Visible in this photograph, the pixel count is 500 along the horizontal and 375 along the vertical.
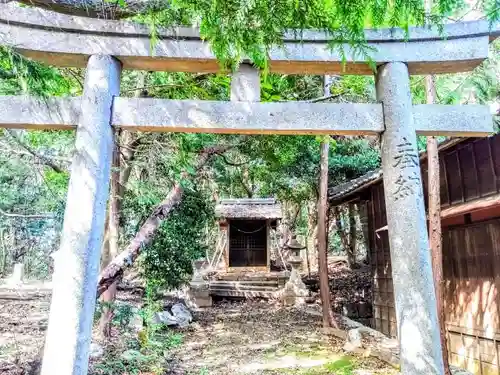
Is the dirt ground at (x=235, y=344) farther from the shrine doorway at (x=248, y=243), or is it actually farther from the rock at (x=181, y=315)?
the shrine doorway at (x=248, y=243)

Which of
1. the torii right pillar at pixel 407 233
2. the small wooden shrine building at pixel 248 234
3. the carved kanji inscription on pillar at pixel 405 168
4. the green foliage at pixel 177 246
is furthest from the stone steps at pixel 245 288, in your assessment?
the carved kanji inscription on pillar at pixel 405 168

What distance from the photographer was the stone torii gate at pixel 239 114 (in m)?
2.99

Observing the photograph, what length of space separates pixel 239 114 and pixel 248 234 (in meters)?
14.1

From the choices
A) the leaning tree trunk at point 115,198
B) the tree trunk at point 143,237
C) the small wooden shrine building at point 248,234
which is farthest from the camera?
the small wooden shrine building at point 248,234

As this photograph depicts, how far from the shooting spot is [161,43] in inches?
133

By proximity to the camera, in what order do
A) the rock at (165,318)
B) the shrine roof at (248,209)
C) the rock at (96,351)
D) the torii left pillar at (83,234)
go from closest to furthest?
1. the torii left pillar at (83,234)
2. the rock at (96,351)
3. the rock at (165,318)
4. the shrine roof at (248,209)

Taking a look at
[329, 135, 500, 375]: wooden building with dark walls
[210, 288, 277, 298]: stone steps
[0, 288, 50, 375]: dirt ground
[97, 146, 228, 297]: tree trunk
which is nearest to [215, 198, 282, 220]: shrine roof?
[210, 288, 277, 298]: stone steps

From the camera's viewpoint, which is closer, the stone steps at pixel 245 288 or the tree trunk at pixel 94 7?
the tree trunk at pixel 94 7

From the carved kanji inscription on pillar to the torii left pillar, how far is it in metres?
2.58

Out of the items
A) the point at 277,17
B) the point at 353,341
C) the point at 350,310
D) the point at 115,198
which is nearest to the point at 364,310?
the point at 350,310

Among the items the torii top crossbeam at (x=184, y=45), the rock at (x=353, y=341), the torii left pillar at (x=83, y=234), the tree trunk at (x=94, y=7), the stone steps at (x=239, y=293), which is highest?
the tree trunk at (x=94, y=7)

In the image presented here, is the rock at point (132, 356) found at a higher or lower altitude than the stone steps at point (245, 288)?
lower

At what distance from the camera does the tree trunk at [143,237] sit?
229 inches

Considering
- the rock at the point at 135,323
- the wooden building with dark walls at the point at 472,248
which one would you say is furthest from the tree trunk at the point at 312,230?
the rock at the point at 135,323
